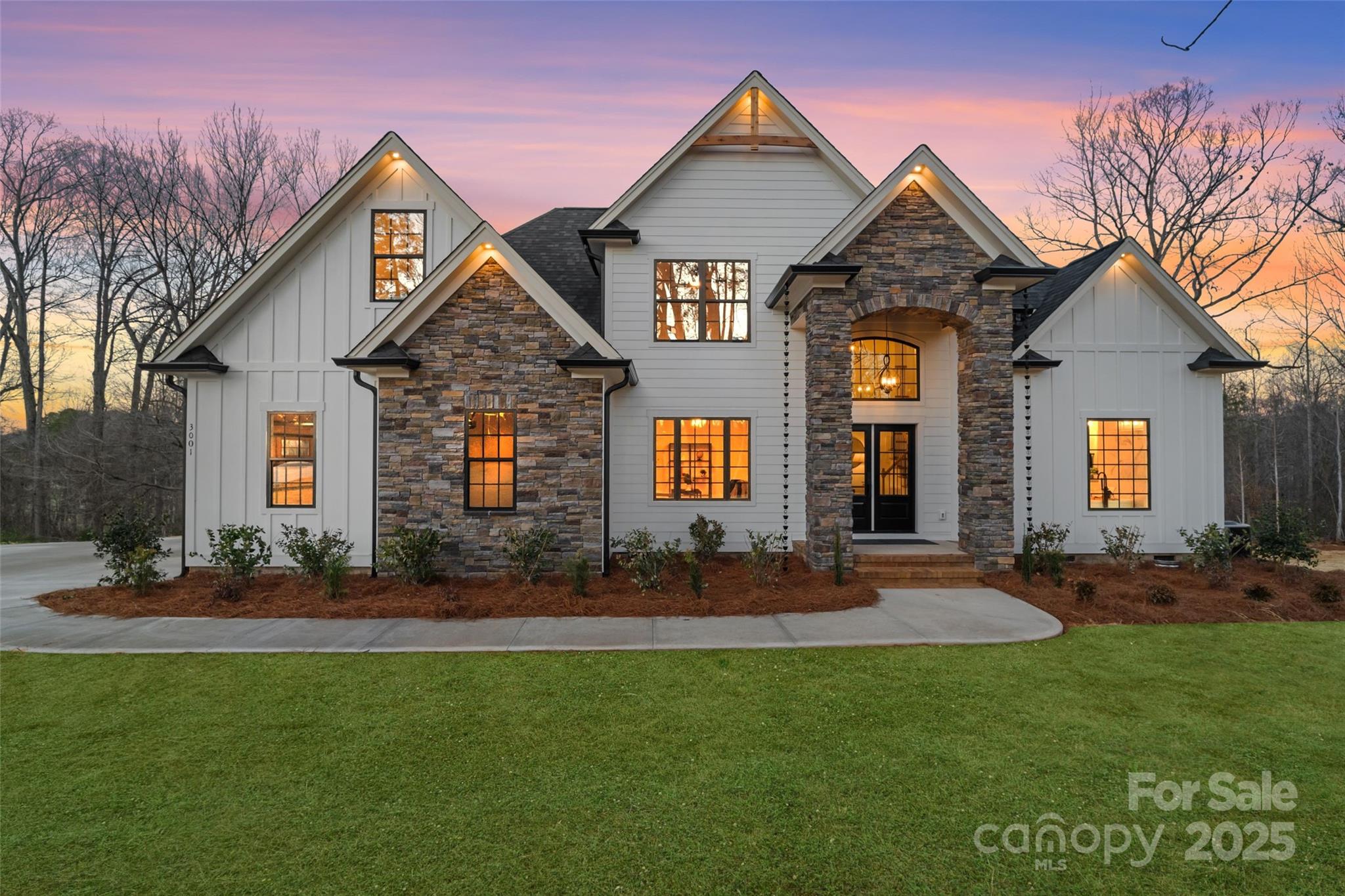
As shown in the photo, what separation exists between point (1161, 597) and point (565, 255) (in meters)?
13.0

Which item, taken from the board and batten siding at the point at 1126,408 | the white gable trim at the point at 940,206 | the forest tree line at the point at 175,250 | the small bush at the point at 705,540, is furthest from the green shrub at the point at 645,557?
the forest tree line at the point at 175,250

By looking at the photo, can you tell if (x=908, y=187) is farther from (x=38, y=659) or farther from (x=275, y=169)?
(x=275, y=169)

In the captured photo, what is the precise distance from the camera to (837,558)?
9.09 meters

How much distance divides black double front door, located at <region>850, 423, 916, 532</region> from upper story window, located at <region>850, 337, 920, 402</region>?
670mm

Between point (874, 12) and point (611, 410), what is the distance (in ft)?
38.2

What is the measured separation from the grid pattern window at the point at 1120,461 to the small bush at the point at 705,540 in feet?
24.9

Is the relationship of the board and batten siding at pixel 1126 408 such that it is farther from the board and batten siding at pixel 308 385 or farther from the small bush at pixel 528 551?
the board and batten siding at pixel 308 385

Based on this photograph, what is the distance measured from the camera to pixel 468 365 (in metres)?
9.73

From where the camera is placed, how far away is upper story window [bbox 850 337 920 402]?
1184cm

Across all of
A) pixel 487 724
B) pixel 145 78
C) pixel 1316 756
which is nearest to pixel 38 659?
pixel 487 724

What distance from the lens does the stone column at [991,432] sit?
9.77m

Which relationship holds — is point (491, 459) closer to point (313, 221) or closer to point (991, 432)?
point (313, 221)

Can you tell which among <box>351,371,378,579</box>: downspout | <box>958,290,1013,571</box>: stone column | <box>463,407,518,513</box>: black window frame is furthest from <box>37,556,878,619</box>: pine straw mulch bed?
<box>958,290,1013,571</box>: stone column

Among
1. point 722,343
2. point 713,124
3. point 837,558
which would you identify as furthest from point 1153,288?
point 713,124
